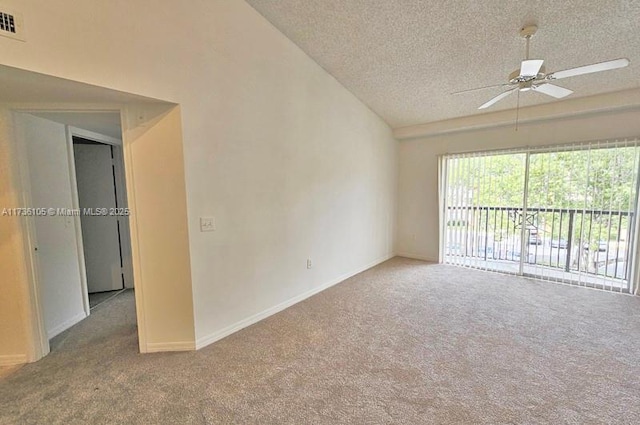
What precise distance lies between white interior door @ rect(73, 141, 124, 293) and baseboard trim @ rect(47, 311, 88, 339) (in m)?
0.92

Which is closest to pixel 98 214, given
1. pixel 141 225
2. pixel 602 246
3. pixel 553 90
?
pixel 141 225

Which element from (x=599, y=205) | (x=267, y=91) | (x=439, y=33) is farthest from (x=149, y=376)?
(x=599, y=205)

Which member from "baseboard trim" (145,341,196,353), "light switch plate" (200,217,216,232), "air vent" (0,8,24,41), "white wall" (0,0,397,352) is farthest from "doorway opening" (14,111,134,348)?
"light switch plate" (200,217,216,232)

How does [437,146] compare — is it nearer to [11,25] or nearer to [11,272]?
[11,25]

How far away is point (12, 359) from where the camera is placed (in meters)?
2.23

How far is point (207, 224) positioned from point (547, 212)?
15.3 ft

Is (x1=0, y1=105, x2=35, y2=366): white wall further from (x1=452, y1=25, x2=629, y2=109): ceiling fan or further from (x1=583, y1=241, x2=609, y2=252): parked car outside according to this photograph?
(x1=583, y1=241, x2=609, y2=252): parked car outside

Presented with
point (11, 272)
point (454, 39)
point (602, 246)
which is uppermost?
point (454, 39)

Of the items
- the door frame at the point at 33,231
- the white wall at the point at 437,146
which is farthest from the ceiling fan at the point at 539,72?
the door frame at the point at 33,231

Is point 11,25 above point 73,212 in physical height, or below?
above

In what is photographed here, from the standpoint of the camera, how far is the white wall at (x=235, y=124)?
71.4 inches

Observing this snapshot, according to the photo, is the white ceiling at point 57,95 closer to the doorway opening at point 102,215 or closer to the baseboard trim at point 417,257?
the doorway opening at point 102,215

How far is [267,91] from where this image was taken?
2910mm

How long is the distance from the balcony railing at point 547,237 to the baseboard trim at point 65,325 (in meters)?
5.28
